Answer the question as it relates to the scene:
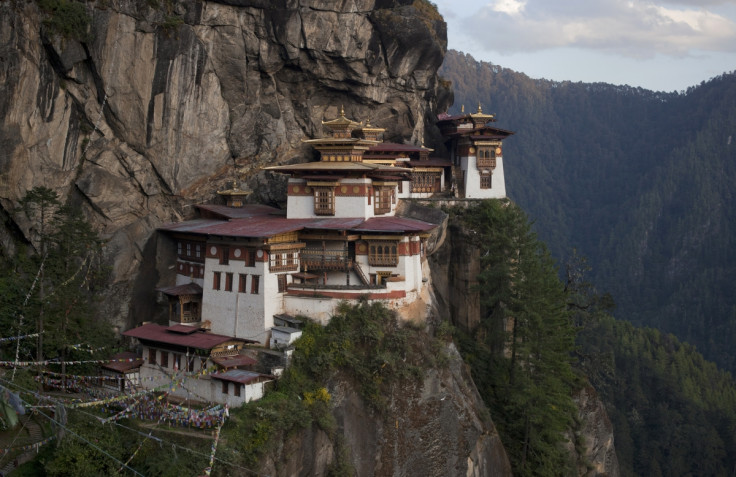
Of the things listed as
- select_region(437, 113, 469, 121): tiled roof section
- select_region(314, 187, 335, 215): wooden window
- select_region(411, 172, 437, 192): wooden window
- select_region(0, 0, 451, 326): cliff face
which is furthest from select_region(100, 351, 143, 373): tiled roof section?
select_region(437, 113, 469, 121): tiled roof section

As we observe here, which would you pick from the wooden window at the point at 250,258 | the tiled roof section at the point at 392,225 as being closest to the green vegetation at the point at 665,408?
the tiled roof section at the point at 392,225

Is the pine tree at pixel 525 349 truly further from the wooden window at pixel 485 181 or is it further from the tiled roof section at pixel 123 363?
the tiled roof section at pixel 123 363

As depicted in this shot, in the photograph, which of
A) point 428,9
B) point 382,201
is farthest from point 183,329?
point 428,9

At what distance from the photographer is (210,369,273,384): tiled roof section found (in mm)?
30641

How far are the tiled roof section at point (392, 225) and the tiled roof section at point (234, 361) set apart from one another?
7696 millimetres

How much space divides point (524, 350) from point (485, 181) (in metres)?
13.9

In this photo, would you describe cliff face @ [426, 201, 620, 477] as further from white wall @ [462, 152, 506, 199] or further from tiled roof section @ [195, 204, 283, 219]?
tiled roof section @ [195, 204, 283, 219]

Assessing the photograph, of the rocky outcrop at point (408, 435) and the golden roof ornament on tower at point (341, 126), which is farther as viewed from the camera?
the golden roof ornament on tower at point (341, 126)

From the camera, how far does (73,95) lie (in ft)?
127

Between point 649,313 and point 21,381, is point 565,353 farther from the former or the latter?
point 649,313

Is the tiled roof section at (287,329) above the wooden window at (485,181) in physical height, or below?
below

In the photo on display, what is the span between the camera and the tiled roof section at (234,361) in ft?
106

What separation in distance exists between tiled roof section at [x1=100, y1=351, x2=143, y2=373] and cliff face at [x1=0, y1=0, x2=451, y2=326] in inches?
151

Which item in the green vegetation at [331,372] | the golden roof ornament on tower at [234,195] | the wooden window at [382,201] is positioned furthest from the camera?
the golden roof ornament on tower at [234,195]
